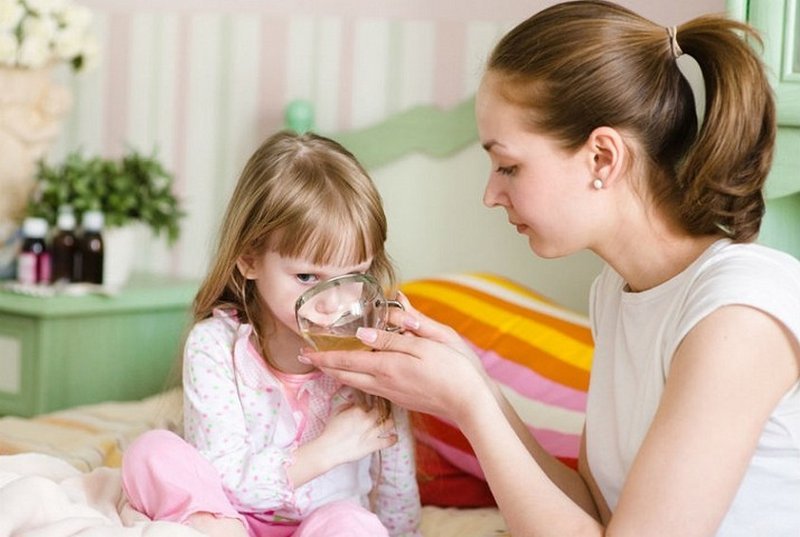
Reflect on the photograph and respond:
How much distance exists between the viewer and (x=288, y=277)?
1440 millimetres

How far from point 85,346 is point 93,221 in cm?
28

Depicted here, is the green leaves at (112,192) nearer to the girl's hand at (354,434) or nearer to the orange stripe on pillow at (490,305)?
the orange stripe on pillow at (490,305)

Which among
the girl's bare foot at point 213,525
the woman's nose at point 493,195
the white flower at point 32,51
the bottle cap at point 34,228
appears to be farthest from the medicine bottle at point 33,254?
the woman's nose at point 493,195

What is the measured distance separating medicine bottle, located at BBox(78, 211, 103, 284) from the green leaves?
0.05 metres

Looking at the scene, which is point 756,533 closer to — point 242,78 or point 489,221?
point 489,221

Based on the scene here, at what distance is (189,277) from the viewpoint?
310cm

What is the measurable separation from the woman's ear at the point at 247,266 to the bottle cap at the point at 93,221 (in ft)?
4.05

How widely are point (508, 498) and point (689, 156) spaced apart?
0.40 metres

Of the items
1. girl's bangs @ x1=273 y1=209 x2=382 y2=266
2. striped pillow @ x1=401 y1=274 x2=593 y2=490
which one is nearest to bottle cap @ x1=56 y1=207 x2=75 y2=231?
striped pillow @ x1=401 y1=274 x2=593 y2=490

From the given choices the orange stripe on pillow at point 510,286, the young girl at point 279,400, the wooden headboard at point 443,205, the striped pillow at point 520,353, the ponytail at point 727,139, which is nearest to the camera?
the ponytail at point 727,139

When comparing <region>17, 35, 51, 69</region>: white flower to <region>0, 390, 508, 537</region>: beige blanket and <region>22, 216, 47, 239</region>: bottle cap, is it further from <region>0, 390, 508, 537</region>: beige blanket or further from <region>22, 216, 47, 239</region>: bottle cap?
<region>0, 390, 508, 537</region>: beige blanket

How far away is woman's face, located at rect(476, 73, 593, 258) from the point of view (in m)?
1.27

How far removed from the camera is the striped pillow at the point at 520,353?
1.84m

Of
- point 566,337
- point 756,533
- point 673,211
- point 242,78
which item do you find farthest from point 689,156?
point 242,78
